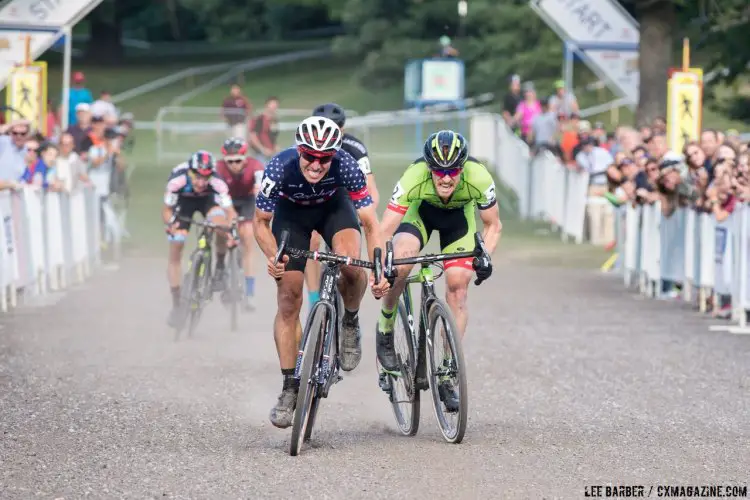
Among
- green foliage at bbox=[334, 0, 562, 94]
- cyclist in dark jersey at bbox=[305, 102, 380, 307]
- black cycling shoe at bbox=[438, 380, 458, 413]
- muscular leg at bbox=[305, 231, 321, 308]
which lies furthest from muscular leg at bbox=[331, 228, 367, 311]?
green foliage at bbox=[334, 0, 562, 94]

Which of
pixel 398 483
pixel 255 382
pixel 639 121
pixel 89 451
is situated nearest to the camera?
pixel 398 483

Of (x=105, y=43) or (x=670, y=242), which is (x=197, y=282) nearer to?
(x=670, y=242)

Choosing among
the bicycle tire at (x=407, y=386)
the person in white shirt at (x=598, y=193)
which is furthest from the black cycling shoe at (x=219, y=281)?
the person in white shirt at (x=598, y=193)

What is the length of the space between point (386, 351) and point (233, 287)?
252 inches

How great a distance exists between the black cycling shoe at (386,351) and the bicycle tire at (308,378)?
91 centimetres

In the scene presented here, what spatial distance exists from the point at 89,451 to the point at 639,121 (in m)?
22.0

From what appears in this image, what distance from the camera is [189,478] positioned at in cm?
856

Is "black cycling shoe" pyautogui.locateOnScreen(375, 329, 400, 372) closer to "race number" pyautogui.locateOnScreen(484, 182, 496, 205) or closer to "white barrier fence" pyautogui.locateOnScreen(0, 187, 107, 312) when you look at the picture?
"race number" pyautogui.locateOnScreen(484, 182, 496, 205)

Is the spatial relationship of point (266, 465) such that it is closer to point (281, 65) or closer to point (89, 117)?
point (89, 117)

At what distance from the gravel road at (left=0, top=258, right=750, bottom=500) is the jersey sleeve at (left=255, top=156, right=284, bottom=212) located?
4.36ft

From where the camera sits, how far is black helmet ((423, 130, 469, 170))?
10.1 metres

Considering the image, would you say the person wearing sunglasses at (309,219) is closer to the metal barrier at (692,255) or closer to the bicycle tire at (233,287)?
the bicycle tire at (233,287)

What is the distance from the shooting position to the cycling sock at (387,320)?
10453mm

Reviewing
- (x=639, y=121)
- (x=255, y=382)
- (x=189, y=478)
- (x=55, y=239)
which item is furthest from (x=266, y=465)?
(x=639, y=121)
